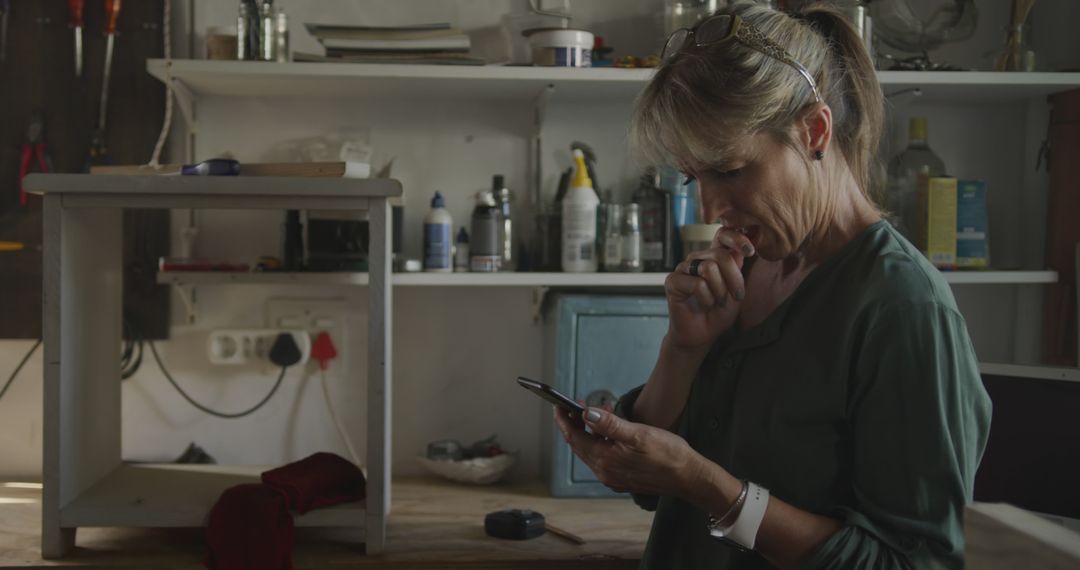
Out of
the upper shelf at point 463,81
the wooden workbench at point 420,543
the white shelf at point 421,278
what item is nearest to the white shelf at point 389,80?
the upper shelf at point 463,81

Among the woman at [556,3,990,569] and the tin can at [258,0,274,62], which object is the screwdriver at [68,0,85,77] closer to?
the tin can at [258,0,274,62]

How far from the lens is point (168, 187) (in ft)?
5.21

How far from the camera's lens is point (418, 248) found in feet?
7.33

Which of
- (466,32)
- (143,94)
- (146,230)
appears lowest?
(146,230)

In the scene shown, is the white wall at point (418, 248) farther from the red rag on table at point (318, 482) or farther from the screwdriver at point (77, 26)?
the red rag on table at point (318, 482)

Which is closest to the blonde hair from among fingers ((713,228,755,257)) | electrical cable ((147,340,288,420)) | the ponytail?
the ponytail

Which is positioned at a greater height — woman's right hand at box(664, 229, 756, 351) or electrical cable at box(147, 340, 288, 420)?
woman's right hand at box(664, 229, 756, 351)

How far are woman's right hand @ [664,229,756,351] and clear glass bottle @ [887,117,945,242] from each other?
1097 mm

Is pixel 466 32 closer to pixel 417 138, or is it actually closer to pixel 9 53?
pixel 417 138

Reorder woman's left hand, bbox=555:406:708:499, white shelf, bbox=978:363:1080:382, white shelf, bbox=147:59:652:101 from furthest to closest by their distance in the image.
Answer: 1. white shelf, bbox=147:59:652:101
2. white shelf, bbox=978:363:1080:382
3. woman's left hand, bbox=555:406:708:499

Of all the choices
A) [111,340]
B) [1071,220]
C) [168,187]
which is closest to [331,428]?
[111,340]

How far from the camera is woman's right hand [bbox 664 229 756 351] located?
123 cm

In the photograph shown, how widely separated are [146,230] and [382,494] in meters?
0.88

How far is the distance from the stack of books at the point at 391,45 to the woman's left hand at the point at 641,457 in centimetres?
103
